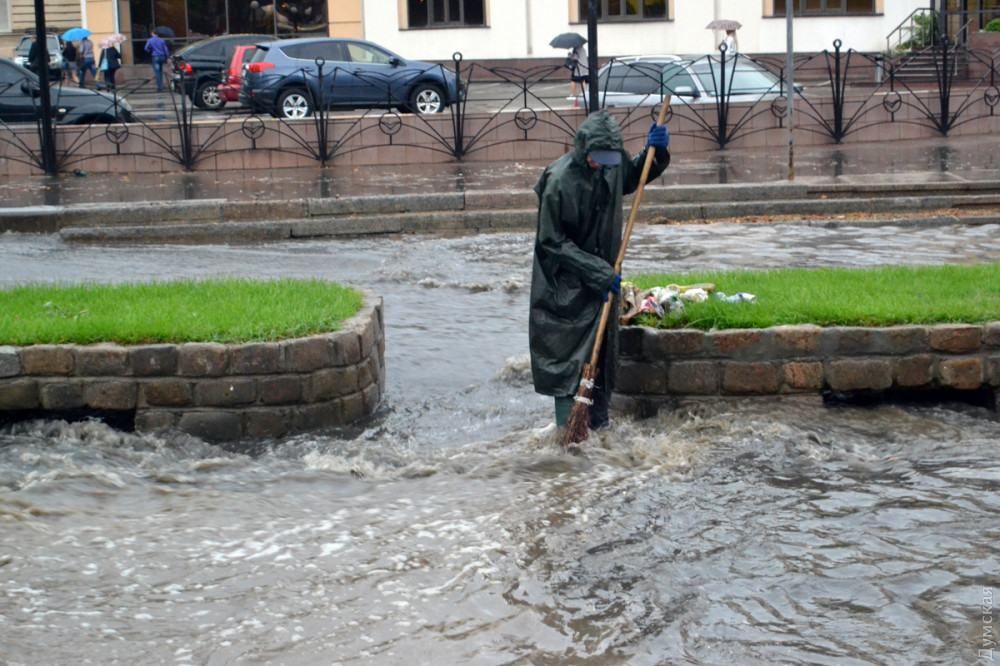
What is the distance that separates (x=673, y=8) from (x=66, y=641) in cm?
3332

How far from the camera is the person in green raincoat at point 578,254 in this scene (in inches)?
268

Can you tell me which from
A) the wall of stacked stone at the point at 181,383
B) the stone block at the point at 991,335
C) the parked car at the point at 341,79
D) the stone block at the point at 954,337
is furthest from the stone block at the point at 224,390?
the parked car at the point at 341,79

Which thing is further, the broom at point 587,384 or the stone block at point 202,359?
the stone block at point 202,359

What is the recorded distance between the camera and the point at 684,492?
21.3ft

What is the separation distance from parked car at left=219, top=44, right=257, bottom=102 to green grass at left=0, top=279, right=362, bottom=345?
17768 mm

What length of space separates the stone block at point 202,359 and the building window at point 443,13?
3086cm

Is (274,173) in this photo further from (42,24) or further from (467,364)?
(467,364)

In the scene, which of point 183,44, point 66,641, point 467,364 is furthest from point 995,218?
point 183,44

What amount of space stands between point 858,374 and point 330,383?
110 inches

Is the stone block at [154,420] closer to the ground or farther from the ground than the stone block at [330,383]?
closer to the ground

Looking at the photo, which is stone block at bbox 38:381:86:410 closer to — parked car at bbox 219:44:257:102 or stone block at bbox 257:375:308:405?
stone block at bbox 257:375:308:405

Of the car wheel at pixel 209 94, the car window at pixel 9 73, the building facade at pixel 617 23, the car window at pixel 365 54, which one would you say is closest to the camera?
the car window at pixel 9 73

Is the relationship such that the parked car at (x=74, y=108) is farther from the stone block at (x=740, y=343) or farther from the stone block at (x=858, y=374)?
the stone block at (x=858, y=374)

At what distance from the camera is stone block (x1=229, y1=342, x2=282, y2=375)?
728cm
